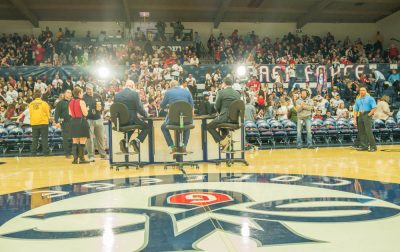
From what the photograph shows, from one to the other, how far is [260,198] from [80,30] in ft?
64.7

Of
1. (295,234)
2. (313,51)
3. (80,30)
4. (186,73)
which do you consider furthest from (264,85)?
(295,234)

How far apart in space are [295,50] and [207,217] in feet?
61.3

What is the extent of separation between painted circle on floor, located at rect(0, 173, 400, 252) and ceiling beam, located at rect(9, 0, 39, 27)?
16.0 meters

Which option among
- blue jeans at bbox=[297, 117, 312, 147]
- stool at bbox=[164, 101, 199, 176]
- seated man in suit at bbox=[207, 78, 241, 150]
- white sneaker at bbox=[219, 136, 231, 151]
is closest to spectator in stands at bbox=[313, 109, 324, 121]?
blue jeans at bbox=[297, 117, 312, 147]

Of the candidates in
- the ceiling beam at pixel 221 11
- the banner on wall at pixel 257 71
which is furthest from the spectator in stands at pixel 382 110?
the ceiling beam at pixel 221 11

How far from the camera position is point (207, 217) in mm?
3352

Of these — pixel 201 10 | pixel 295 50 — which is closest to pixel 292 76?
pixel 295 50

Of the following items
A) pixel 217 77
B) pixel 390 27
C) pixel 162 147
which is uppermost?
pixel 390 27

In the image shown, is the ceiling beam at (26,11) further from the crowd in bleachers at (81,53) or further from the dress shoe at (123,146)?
the dress shoe at (123,146)

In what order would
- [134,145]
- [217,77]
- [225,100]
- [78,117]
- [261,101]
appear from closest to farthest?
[225,100] → [134,145] → [78,117] → [261,101] → [217,77]

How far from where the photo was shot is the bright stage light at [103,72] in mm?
14758

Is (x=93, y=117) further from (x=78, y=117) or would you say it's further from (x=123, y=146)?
(x=123, y=146)

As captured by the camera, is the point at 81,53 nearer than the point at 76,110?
No

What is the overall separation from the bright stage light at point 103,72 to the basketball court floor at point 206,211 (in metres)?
8.92
